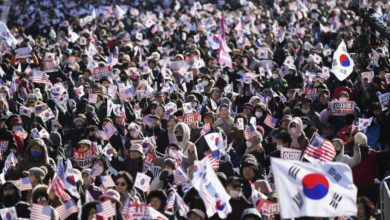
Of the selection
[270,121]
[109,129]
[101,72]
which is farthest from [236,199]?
[101,72]

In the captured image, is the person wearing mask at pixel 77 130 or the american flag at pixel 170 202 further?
the person wearing mask at pixel 77 130

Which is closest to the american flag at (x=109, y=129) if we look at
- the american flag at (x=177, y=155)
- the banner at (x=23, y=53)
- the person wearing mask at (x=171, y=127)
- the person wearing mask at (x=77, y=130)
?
the person wearing mask at (x=77, y=130)

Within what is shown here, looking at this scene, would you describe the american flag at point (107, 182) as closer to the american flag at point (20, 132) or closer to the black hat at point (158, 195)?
the black hat at point (158, 195)

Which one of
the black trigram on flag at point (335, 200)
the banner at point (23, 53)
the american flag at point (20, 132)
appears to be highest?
the black trigram on flag at point (335, 200)

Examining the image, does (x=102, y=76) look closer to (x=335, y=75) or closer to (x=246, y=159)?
(x=335, y=75)

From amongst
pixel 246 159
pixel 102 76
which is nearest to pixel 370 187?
pixel 246 159

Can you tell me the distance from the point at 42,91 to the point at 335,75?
6.43 meters

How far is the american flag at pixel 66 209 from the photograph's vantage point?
46.2 feet

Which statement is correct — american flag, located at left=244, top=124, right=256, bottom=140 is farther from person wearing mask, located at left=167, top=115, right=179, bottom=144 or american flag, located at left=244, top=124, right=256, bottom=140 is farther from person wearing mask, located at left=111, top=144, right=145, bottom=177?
person wearing mask, located at left=111, top=144, right=145, bottom=177

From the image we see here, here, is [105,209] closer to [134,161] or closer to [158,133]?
[134,161]

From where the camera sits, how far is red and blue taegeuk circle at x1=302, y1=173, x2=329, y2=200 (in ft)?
39.5

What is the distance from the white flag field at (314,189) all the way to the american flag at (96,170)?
14.5ft

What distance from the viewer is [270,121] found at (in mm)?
19719

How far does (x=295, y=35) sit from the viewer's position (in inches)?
1278
